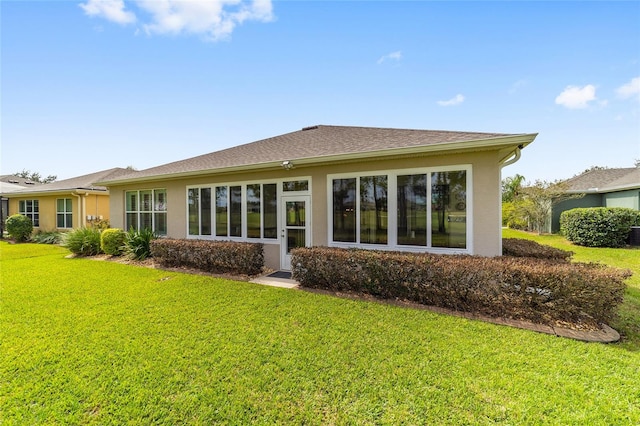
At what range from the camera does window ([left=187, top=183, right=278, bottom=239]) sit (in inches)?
330

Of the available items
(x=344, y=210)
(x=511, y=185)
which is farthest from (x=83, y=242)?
(x=511, y=185)

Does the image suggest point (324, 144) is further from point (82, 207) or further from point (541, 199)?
point (541, 199)

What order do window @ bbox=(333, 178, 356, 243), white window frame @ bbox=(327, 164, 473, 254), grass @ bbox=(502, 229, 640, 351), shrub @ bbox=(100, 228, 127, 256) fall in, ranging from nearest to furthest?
1. grass @ bbox=(502, 229, 640, 351)
2. white window frame @ bbox=(327, 164, 473, 254)
3. window @ bbox=(333, 178, 356, 243)
4. shrub @ bbox=(100, 228, 127, 256)

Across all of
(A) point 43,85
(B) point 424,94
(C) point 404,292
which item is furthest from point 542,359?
(A) point 43,85

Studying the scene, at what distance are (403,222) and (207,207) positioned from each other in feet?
21.7

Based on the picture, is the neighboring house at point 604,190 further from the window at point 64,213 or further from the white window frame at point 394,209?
the window at point 64,213

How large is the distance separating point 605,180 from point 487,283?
22.9 m

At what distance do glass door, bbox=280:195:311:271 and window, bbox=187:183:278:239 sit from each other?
0.33 metres

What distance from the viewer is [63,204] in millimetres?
16094

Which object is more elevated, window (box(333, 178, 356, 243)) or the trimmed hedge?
window (box(333, 178, 356, 243))

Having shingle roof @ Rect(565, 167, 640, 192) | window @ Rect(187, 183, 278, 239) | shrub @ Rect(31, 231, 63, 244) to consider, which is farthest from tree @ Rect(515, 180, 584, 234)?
shrub @ Rect(31, 231, 63, 244)

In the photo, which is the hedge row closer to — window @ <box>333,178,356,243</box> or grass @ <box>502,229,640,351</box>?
grass @ <box>502,229,640,351</box>

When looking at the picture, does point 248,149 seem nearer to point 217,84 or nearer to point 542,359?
point 217,84

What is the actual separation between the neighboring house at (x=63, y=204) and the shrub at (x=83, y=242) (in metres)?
4.80
